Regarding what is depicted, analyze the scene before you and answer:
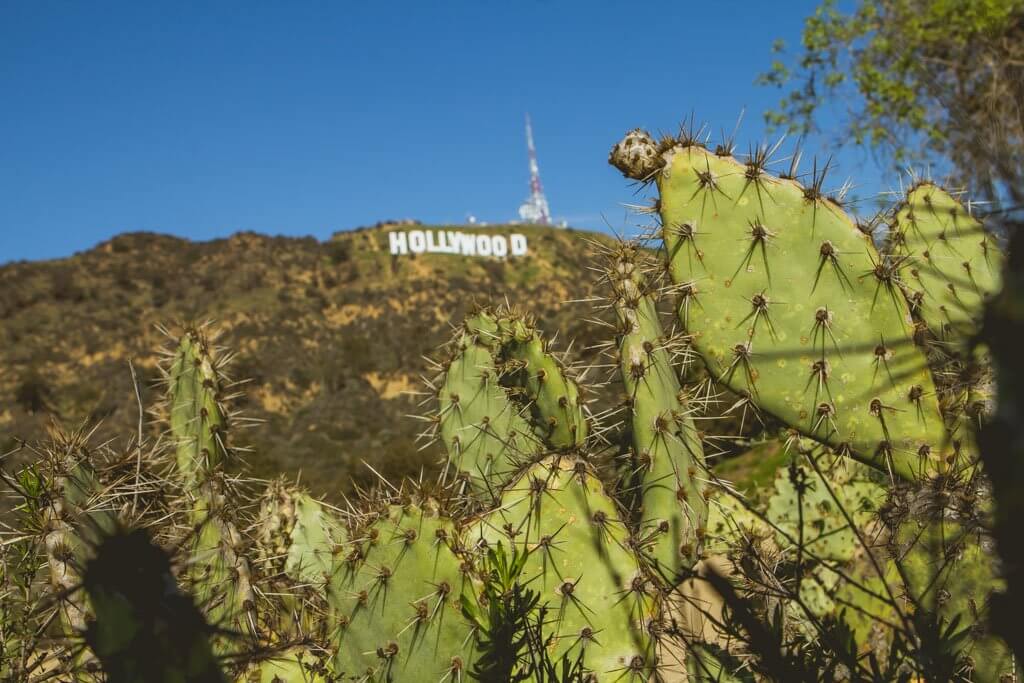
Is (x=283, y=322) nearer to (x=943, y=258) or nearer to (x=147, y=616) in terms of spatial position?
(x=943, y=258)

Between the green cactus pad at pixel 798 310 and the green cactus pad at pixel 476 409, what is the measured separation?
2.43 ft

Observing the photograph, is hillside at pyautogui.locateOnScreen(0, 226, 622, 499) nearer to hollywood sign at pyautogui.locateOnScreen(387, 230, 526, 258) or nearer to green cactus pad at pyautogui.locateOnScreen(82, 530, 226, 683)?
hollywood sign at pyautogui.locateOnScreen(387, 230, 526, 258)

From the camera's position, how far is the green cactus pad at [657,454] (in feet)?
7.39

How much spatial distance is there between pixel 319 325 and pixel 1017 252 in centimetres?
3227

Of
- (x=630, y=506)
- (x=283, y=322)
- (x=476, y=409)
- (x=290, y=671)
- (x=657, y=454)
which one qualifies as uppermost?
(x=283, y=322)

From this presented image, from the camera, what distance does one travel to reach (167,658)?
44.8 inches

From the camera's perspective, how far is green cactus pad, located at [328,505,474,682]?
1.85 m

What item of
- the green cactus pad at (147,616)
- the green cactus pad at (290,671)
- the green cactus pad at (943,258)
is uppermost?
the green cactus pad at (943,258)

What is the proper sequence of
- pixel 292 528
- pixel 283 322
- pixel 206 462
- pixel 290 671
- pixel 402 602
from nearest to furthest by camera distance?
pixel 402 602, pixel 290 671, pixel 206 462, pixel 292 528, pixel 283 322

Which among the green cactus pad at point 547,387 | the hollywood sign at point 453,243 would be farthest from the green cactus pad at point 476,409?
the hollywood sign at point 453,243

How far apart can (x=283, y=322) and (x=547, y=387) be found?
3076 cm

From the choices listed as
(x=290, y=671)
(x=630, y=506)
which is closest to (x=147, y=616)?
(x=290, y=671)

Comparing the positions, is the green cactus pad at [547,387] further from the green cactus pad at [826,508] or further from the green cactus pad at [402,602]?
the green cactus pad at [826,508]

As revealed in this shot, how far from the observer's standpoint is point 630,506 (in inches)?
98.0
